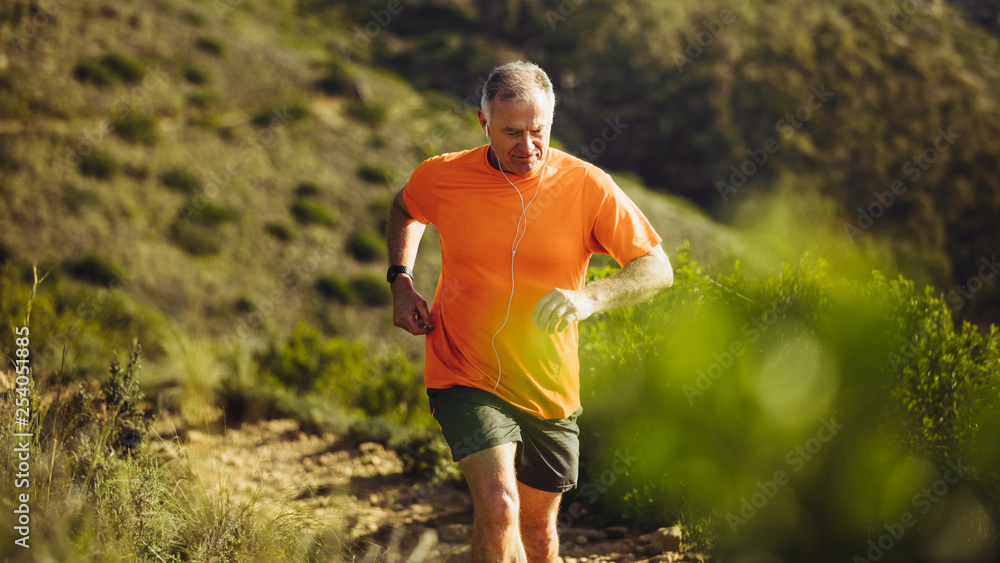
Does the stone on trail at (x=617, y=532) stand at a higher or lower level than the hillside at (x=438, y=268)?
lower

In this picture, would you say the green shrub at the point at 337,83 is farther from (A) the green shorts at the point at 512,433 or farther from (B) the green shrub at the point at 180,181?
(A) the green shorts at the point at 512,433

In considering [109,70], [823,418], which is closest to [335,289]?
[109,70]

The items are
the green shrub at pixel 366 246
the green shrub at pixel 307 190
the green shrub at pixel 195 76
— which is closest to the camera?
the green shrub at pixel 366 246

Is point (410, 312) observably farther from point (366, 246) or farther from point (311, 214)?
point (311, 214)

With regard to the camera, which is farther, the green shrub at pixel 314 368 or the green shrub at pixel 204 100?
the green shrub at pixel 204 100

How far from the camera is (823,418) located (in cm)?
318

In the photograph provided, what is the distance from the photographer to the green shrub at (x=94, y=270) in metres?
14.7

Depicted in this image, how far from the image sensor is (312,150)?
2131 cm

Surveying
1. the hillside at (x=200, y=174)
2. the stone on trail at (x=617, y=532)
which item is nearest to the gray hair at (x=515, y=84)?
the stone on trail at (x=617, y=532)

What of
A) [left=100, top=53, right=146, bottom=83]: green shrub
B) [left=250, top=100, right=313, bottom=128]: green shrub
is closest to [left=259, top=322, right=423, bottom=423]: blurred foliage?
[left=250, top=100, right=313, bottom=128]: green shrub

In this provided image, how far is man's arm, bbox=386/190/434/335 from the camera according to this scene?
286cm

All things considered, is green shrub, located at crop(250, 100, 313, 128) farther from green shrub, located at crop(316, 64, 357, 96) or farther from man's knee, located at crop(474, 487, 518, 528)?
man's knee, located at crop(474, 487, 518, 528)

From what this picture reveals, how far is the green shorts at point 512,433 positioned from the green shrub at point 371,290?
1431 cm

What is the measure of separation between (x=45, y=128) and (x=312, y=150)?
21.5ft
